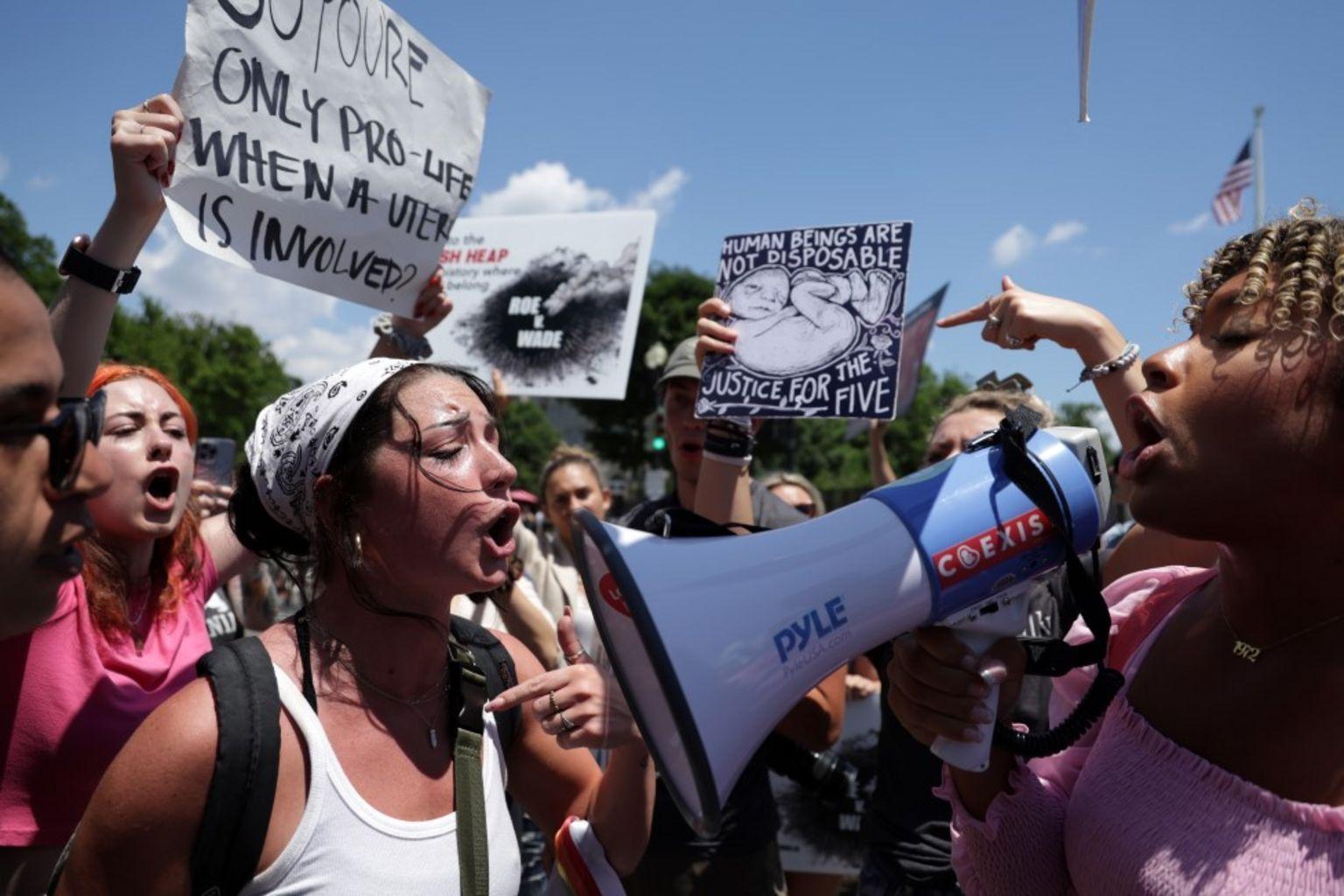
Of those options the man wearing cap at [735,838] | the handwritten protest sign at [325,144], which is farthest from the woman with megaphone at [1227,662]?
the handwritten protest sign at [325,144]

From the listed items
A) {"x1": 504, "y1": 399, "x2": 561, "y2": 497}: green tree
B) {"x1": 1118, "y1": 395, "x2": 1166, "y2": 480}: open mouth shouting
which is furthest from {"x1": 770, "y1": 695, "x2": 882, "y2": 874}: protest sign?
{"x1": 504, "y1": 399, "x2": 561, "y2": 497}: green tree

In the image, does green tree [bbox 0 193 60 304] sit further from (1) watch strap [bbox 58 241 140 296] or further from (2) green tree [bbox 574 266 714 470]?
(1) watch strap [bbox 58 241 140 296]

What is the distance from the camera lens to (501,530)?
195cm

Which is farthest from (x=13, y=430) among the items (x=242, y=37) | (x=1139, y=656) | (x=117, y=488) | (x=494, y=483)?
(x=242, y=37)

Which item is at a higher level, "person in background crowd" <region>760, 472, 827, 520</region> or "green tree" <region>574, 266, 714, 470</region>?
"green tree" <region>574, 266, 714, 470</region>

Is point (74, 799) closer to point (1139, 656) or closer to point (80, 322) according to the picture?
point (80, 322)

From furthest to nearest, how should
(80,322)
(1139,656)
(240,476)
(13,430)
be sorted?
(240,476), (80,322), (1139,656), (13,430)

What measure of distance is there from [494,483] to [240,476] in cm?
64

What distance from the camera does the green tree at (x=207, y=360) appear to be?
41.5 metres

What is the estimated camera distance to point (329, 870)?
1.55 metres

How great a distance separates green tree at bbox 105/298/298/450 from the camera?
136 feet

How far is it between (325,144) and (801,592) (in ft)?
7.40

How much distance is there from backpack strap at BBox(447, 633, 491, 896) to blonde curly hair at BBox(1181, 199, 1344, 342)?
1.55m

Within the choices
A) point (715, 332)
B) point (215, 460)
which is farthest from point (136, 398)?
point (215, 460)
